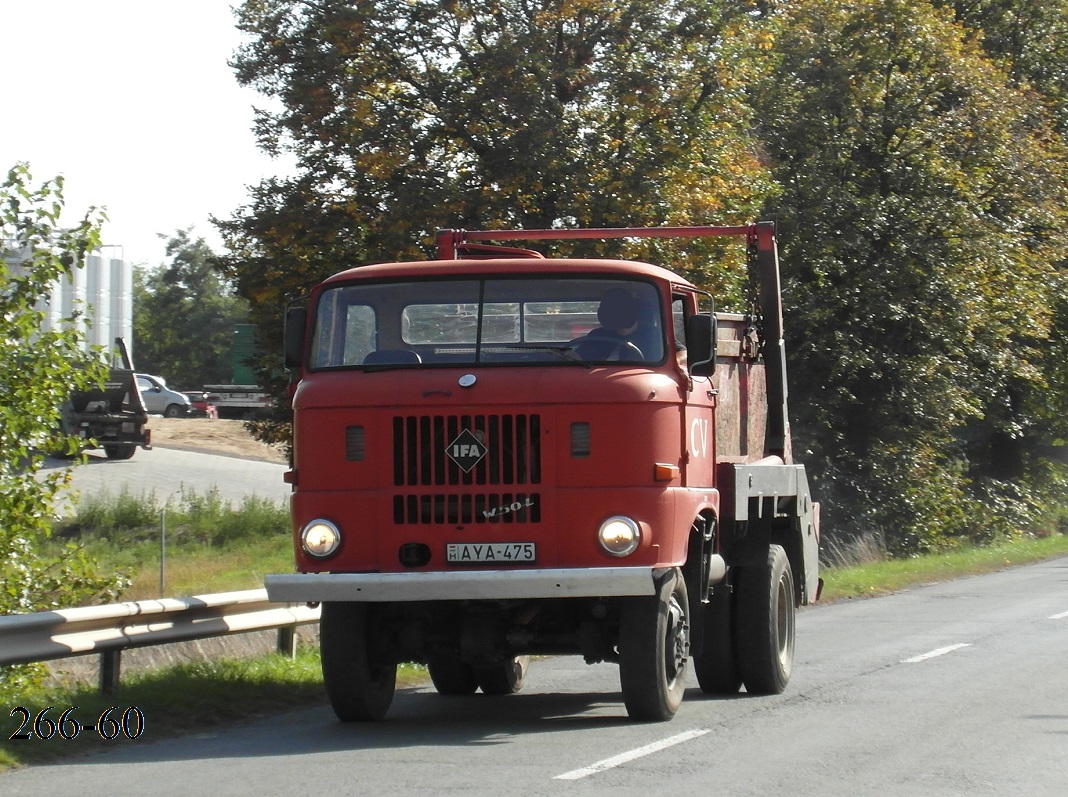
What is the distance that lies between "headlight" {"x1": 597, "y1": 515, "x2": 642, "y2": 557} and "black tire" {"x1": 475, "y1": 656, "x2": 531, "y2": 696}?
2387 millimetres

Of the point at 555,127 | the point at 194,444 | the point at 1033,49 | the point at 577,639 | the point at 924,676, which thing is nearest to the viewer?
the point at 577,639

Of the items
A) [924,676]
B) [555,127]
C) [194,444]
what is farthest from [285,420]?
[194,444]

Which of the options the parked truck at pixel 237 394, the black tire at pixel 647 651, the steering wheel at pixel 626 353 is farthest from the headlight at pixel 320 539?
the parked truck at pixel 237 394

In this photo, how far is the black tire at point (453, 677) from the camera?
11195 millimetres

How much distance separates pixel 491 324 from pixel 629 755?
2.75 metres

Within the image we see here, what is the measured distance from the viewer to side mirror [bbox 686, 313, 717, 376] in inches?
375

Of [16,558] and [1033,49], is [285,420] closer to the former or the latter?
[16,558]

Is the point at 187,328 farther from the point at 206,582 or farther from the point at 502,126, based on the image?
the point at 502,126

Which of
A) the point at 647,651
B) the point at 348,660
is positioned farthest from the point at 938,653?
the point at 348,660

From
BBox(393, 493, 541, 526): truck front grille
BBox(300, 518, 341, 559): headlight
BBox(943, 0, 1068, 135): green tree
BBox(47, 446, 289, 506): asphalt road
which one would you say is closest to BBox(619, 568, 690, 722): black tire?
BBox(393, 493, 541, 526): truck front grille

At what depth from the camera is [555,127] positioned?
21.6 metres

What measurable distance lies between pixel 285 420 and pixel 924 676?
1447cm

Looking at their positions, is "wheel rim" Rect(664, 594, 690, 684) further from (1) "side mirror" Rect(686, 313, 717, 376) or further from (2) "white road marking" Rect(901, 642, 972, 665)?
(2) "white road marking" Rect(901, 642, 972, 665)

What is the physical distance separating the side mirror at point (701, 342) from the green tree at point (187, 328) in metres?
95.7
